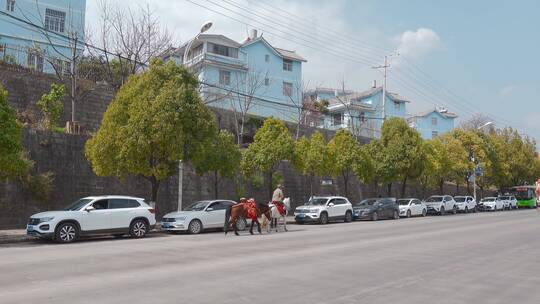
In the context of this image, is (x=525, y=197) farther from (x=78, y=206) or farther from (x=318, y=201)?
(x=78, y=206)

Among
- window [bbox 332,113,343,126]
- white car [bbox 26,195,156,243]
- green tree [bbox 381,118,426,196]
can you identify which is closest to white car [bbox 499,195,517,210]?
green tree [bbox 381,118,426,196]

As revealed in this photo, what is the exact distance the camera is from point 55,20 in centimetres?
3984

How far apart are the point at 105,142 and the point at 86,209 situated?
461cm

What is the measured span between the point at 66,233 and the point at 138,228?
2.92 metres

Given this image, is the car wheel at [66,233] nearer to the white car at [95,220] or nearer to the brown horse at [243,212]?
the white car at [95,220]

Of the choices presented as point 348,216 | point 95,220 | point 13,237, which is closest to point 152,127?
point 95,220

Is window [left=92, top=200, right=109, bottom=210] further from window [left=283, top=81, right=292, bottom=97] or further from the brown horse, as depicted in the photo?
window [left=283, top=81, right=292, bottom=97]

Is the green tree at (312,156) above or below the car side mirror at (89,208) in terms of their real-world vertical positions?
above

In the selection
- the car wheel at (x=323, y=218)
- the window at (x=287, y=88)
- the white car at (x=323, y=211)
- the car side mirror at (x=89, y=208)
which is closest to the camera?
the car side mirror at (x=89, y=208)

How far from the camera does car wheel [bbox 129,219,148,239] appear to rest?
20375 mm

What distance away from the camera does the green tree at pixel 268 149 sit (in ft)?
100

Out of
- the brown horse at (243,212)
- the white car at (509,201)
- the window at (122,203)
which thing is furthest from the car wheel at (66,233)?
the white car at (509,201)

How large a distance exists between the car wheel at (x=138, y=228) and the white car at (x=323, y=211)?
426 inches

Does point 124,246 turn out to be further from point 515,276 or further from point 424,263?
point 515,276
